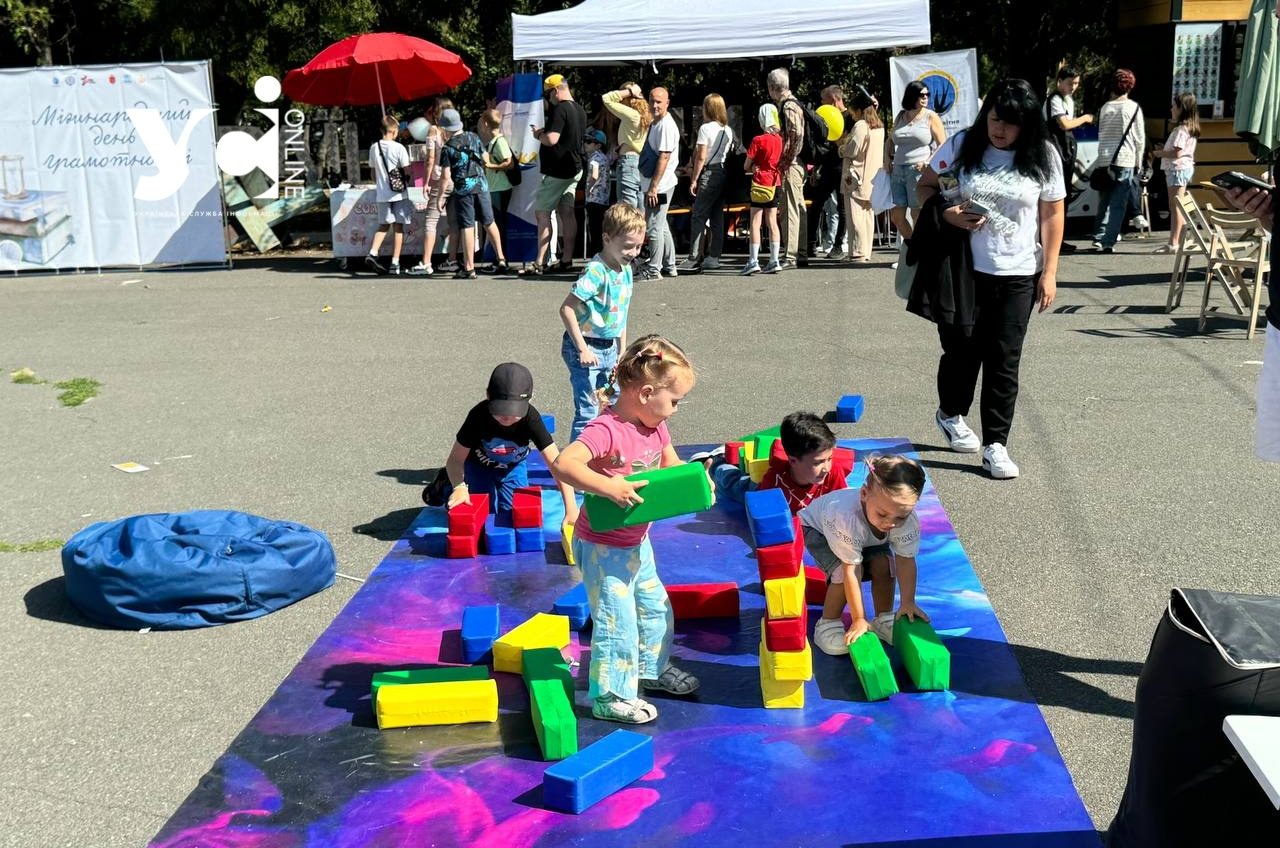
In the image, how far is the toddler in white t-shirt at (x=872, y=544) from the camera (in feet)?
14.7

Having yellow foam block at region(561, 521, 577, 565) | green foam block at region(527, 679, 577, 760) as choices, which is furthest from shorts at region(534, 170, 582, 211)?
green foam block at region(527, 679, 577, 760)

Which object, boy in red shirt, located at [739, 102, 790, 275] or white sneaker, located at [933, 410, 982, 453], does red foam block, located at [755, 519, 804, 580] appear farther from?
boy in red shirt, located at [739, 102, 790, 275]

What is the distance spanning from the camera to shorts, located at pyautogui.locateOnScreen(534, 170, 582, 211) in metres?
15.4

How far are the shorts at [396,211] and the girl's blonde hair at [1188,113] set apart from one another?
925cm

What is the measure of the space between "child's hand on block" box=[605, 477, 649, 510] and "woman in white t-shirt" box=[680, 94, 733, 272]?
11.3 meters

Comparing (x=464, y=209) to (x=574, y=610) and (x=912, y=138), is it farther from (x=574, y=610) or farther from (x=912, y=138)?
(x=574, y=610)

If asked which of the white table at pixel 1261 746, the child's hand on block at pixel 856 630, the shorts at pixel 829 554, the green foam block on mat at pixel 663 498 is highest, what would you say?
the green foam block on mat at pixel 663 498

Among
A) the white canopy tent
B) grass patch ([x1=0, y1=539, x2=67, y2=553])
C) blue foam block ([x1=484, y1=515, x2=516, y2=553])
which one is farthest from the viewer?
the white canopy tent

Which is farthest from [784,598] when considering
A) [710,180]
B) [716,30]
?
[716,30]

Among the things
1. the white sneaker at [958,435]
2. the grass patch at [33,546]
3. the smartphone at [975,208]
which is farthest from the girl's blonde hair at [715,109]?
the grass patch at [33,546]

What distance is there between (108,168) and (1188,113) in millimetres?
13619

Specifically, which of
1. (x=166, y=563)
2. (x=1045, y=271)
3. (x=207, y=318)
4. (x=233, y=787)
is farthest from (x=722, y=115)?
(x=233, y=787)

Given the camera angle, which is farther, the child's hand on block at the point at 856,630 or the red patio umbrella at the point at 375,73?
the red patio umbrella at the point at 375,73

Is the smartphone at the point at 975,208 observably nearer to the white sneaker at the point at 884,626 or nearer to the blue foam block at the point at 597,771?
the white sneaker at the point at 884,626
